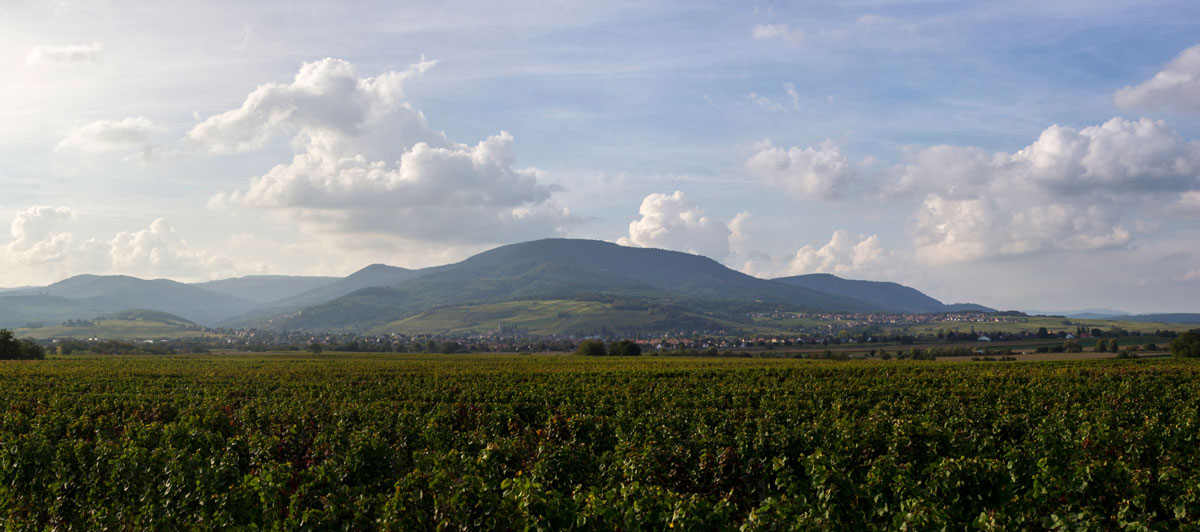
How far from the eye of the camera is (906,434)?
18.0 m

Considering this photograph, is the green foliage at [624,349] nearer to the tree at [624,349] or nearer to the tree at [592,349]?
the tree at [624,349]

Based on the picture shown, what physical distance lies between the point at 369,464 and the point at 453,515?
771cm

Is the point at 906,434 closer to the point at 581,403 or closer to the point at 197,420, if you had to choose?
the point at 581,403

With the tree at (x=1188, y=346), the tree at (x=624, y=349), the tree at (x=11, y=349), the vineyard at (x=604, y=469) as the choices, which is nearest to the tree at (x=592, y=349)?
the tree at (x=624, y=349)

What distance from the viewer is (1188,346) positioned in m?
97.4

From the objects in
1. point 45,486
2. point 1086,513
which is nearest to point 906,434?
point 1086,513

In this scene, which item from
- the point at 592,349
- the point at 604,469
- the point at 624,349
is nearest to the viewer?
the point at 604,469

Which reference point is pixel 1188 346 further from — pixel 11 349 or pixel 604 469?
pixel 11 349

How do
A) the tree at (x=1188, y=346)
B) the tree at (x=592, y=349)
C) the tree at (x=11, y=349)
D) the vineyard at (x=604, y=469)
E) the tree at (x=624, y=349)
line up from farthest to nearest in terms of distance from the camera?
the tree at (x=624, y=349) < the tree at (x=592, y=349) < the tree at (x=11, y=349) < the tree at (x=1188, y=346) < the vineyard at (x=604, y=469)

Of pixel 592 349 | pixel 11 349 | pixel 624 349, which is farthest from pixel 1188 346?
pixel 11 349

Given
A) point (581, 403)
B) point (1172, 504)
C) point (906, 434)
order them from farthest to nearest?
1. point (581, 403)
2. point (906, 434)
3. point (1172, 504)

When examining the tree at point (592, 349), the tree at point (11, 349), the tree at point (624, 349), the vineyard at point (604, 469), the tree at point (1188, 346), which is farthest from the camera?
the tree at point (624, 349)

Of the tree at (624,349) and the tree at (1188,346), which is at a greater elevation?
the tree at (1188,346)

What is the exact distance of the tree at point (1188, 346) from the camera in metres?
96.0
